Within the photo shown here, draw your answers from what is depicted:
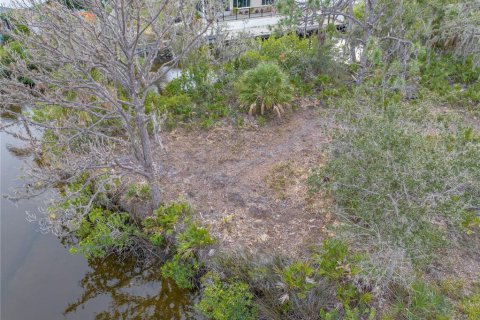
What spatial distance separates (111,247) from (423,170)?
5.84 metres

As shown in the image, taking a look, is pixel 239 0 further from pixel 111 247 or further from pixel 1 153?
pixel 111 247

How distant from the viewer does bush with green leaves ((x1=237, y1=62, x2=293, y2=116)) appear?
994 centimetres

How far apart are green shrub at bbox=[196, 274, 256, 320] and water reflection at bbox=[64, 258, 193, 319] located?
903 mm

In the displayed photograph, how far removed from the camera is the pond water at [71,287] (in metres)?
6.27

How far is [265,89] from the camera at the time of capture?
998 cm

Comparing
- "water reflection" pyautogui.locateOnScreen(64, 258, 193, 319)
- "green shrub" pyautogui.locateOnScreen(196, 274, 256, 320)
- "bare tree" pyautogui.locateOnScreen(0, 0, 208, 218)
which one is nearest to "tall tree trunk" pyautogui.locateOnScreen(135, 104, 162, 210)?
"bare tree" pyautogui.locateOnScreen(0, 0, 208, 218)

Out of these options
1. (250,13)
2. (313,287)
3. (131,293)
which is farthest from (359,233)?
(250,13)

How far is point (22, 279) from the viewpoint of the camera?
22.3ft

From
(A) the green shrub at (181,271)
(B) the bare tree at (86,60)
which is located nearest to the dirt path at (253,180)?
(A) the green shrub at (181,271)

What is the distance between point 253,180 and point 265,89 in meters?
3.09

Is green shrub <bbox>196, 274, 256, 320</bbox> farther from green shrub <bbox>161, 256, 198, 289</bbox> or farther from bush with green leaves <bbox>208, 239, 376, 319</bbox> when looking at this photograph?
green shrub <bbox>161, 256, 198, 289</bbox>

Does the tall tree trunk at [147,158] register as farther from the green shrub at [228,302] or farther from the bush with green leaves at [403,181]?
the bush with green leaves at [403,181]

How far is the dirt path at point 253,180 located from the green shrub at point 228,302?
87cm

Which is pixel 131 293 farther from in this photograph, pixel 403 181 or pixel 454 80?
pixel 454 80
